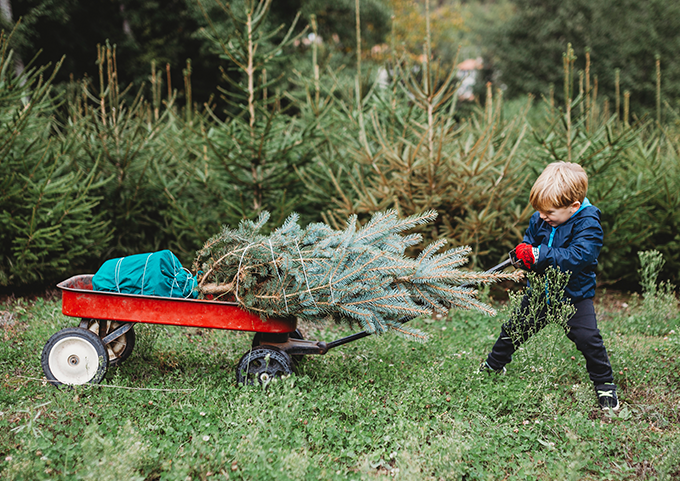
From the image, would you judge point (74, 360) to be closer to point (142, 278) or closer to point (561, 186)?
point (142, 278)

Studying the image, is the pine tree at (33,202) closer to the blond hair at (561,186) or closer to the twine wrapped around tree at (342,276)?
the twine wrapped around tree at (342,276)

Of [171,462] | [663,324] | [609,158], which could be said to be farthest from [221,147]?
[663,324]

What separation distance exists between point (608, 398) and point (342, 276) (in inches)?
78.7

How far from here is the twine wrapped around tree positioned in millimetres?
2986

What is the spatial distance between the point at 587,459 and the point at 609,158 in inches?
153

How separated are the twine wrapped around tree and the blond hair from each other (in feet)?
1.77

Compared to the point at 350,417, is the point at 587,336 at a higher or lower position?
higher

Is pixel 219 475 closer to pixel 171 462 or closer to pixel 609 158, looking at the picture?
pixel 171 462

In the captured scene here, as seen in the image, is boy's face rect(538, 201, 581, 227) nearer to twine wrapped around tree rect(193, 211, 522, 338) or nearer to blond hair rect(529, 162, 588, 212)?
blond hair rect(529, 162, 588, 212)

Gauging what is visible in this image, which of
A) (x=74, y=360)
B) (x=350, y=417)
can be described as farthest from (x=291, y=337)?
(x=74, y=360)

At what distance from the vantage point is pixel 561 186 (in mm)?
3000

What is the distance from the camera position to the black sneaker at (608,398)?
313 centimetres

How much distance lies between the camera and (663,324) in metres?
4.62

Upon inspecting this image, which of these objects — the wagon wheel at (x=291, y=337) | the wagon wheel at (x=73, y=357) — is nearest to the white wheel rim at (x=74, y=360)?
the wagon wheel at (x=73, y=357)
